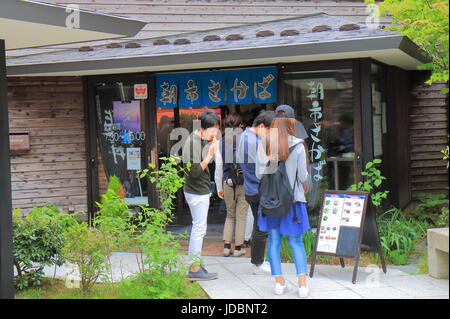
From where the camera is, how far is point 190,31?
10.2 meters

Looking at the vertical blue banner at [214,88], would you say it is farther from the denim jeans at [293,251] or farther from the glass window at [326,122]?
the denim jeans at [293,251]

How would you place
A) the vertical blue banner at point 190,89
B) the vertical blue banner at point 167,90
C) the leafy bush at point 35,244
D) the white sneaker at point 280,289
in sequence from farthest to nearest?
the vertical blue banner at point 167,90
the vertical blue banner at point 190,89
the leafy bush at point 35,244
the white sneaker at point 280,289

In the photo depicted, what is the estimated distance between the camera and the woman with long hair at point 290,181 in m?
5.52

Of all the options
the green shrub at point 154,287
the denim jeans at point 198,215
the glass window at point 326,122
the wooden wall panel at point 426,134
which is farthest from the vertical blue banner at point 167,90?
the wooden wall panel at point 426,134

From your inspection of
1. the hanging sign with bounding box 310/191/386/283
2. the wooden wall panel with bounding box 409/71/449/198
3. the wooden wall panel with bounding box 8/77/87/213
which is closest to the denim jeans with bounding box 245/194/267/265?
the hanging sign with bounding box 310/191/386/283

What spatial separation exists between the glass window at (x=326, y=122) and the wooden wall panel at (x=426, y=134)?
379 centimetres

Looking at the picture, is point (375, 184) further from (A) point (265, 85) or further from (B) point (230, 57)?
(B) point (230, 57)

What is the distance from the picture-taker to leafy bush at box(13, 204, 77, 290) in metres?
6.02

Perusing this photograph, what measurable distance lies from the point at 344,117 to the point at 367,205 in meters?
2.51

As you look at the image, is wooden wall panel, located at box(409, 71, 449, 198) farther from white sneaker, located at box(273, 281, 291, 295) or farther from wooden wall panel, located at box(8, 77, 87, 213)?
white sneaker, located at box(273, 281, 291, 295)

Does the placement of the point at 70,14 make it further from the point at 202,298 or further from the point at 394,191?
the point at 394,191

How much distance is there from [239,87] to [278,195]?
408 centimetres

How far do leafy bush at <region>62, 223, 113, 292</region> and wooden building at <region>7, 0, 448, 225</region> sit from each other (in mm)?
3503
